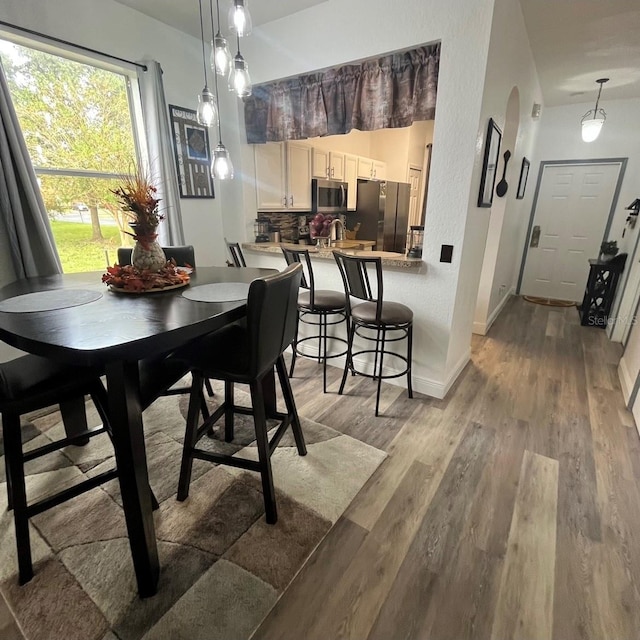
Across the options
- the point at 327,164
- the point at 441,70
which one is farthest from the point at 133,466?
the point at 327,164

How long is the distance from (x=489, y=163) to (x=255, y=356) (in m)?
2.16

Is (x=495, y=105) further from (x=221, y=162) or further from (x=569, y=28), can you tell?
(x=221, y=162)

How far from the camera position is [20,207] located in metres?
2.11

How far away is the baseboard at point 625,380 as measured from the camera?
2516 mm

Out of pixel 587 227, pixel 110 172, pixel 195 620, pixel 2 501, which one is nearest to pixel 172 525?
pixel 195 620

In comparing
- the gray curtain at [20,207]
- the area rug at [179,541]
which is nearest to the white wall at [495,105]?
the area rug at [179,541]

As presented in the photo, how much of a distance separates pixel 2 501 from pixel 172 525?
31.7 inches

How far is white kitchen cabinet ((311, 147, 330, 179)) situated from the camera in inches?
155

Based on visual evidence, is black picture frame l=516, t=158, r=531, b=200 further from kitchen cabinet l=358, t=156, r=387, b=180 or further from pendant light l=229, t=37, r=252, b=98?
pendant light l=229, t=37, r=252, b=98

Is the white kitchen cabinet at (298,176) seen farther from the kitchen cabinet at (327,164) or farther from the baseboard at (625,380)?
the baseboard at (625,380)

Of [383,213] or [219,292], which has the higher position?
[383,213]

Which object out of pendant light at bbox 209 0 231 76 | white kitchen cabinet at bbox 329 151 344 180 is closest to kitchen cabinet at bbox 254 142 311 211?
white kitchen cabinet at bbox 329 151 344 180

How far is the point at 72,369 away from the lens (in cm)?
139

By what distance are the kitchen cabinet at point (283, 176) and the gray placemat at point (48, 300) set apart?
7.12 feet
